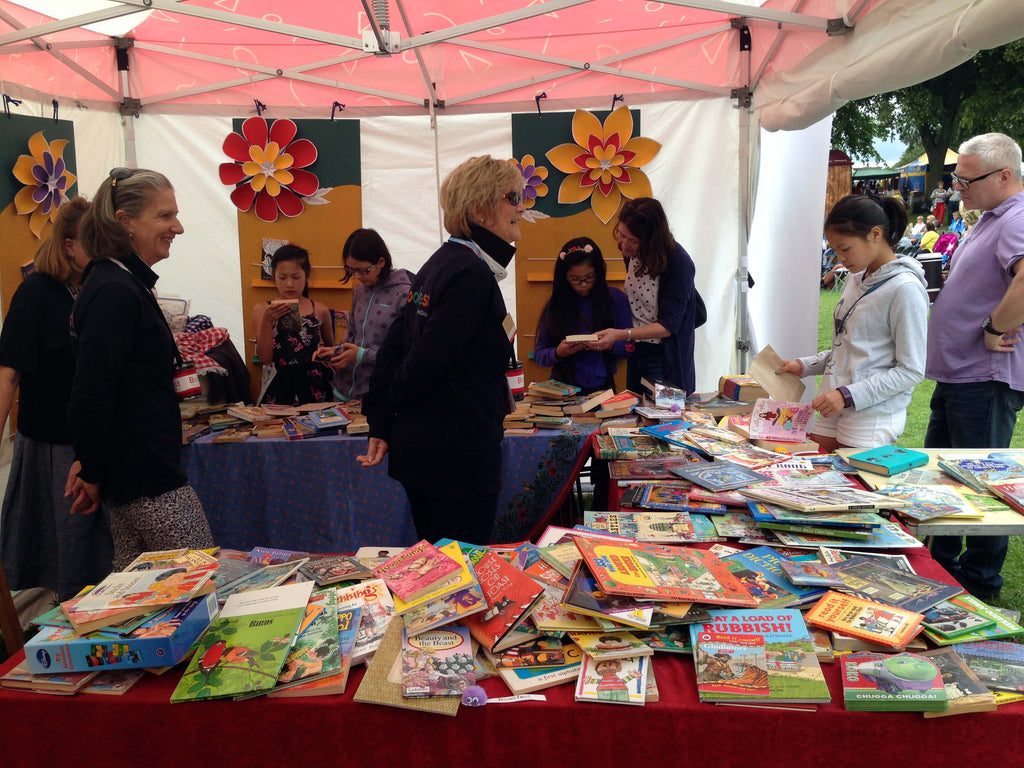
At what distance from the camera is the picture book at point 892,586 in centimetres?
148

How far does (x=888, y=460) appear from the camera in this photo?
231cm

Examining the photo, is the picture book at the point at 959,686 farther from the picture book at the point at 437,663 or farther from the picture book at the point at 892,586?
the picture book at the point at 437,663

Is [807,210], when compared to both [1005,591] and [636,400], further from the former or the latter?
[1005,591]

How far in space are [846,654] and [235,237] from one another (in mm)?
4704

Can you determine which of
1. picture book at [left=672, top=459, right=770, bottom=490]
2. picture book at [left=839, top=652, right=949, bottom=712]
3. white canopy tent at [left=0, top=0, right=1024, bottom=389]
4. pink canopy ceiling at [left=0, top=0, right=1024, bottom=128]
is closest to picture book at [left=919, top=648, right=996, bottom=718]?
picture book at [left=839, top=652, right=949, bottom=712]

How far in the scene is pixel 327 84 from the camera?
4570 millimetres

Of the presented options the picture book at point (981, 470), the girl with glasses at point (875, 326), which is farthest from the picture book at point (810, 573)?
the girl with glasses at point (875, 326)

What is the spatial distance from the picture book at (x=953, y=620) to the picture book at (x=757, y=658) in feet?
0.83

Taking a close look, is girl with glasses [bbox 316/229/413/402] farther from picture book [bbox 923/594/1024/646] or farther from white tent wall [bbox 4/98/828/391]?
picture book [bbox 923/594/1024/646]

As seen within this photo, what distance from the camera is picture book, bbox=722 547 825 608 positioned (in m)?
1.51

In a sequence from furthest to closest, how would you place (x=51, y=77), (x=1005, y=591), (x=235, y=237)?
(x=235, y=237), (x=51, y=77), (x=1005, y=591)

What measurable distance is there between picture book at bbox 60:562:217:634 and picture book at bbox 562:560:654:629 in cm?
72

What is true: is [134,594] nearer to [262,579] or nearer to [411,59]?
[262,579]

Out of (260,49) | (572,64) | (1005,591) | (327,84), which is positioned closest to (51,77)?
(260,49)
